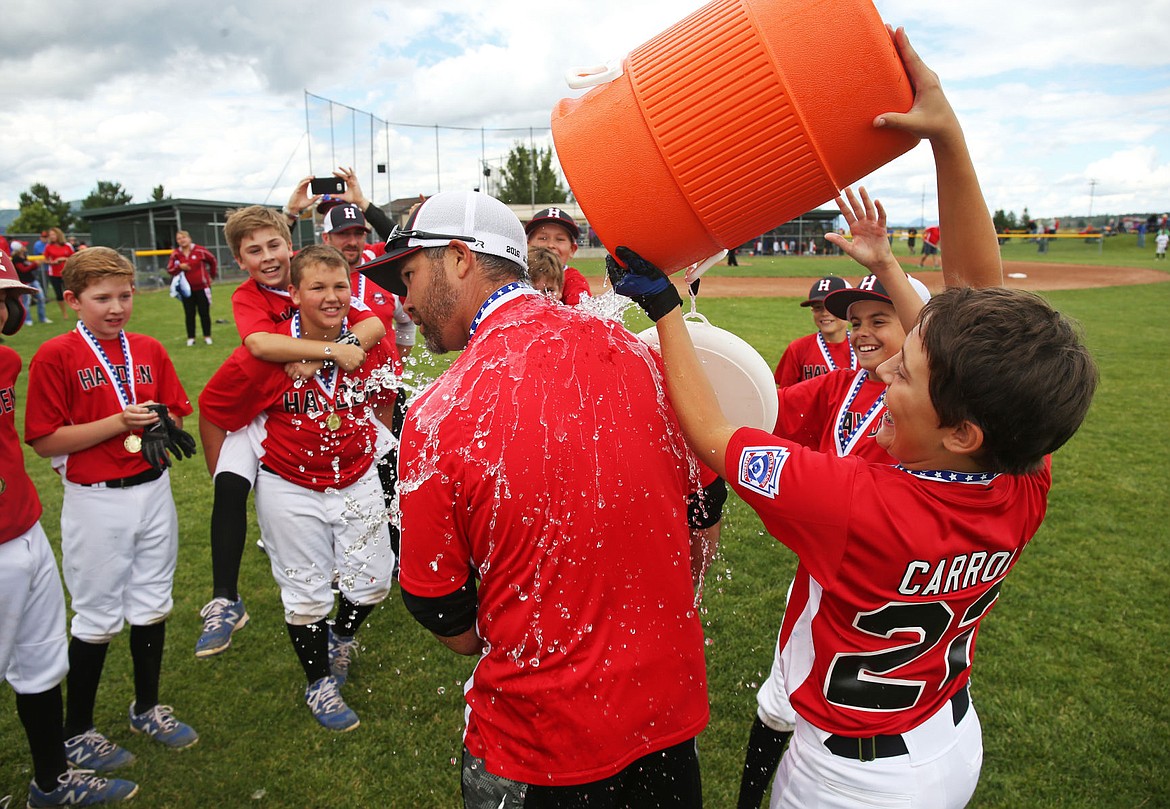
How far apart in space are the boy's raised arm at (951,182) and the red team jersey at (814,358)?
2865 mm

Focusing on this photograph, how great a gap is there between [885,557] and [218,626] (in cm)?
429

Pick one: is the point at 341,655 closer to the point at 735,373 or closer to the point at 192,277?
the point at 735,373

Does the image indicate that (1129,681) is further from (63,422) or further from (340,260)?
(63,422)

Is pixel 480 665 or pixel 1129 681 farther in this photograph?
pixel 1129 681

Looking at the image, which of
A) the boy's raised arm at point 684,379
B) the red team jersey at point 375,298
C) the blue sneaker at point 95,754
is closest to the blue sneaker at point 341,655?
the blue sneaker at point 95,754

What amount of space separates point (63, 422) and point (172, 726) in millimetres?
1652

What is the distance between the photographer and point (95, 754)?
362 cm

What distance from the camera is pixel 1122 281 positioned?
1131 inches

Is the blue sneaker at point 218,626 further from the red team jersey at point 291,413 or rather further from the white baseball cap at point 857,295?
the white baseball cap at point 857,295

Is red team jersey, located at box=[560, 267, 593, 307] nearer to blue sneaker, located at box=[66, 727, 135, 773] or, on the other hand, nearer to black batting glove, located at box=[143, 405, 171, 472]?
black batting glove, located at box=[143, 405, 171, 472]

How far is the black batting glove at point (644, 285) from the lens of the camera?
5.80ft

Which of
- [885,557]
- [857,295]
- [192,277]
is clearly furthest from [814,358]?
[192,277]

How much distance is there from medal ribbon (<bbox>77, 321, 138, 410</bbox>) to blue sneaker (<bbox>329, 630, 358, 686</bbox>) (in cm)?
181

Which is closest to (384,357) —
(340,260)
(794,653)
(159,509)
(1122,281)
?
(340,260)
